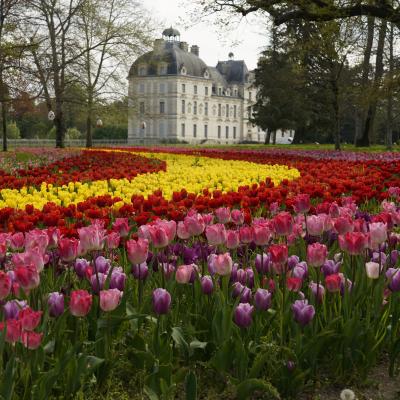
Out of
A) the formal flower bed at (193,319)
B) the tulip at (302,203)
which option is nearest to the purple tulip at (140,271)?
the formal flower bed at (193,319)

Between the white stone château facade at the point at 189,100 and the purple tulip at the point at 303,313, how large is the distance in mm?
77888

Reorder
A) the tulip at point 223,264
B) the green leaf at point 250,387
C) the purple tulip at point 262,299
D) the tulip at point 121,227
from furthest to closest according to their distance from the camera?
the tulip at point 121,227, the tulip at point 223,264, the purple tulip at point 262,299, the green leaf at point 250,387

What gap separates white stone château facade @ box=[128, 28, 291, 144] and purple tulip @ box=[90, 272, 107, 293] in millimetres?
77539

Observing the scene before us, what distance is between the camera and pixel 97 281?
2.50 m

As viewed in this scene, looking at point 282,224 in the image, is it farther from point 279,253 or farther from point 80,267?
point 80,267

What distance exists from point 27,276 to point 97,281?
370 millimetres

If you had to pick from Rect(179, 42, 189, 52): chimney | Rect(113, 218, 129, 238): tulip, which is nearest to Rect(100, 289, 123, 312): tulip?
Rect(113, 218, 129, 238): tulip

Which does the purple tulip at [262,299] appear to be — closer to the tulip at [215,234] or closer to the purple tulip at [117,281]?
the tulip at [215,234]

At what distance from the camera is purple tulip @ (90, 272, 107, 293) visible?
2.51 m

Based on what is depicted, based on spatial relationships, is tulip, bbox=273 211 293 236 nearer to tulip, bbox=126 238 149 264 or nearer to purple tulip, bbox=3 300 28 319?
tulip, bbox=126 238 149 264

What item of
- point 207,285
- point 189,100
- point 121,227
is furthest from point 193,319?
point 189,100

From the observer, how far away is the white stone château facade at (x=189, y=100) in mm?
86000

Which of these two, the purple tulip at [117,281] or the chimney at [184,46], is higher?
the chimney at [184,46]

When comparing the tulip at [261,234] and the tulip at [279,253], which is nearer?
the tulip at [279,253]
